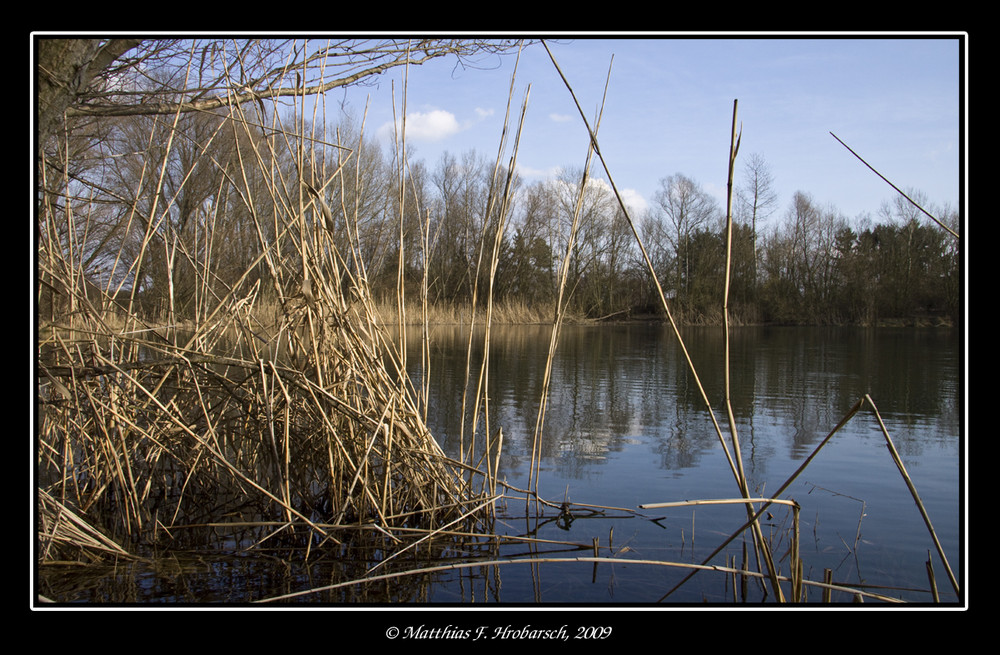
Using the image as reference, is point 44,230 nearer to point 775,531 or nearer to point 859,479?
point 775,531

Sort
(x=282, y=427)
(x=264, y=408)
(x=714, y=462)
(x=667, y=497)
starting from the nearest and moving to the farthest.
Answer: (x=264, y=408) → (x=282, y=427) → (x=667, y=497) → (x=714, y=462)

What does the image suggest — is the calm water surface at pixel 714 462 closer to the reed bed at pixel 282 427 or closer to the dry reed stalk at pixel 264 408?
the reed bed at pixel 282 427

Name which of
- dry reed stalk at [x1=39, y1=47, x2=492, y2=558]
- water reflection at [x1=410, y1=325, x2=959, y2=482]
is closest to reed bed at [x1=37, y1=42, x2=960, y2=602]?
dry reed stalk at [x1=39, y1=47, x2=492, y2=558]

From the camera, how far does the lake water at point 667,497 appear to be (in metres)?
2.01

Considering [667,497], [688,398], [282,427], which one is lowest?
[667,497]

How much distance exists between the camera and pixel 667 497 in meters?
3.12

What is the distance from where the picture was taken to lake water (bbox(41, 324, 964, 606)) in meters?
2.01

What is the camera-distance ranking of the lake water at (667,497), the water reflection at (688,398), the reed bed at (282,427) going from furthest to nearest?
the water reflection at (688,398) → the reed bed at (282,427) → the lake water at (667,497)

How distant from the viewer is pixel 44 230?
2338 mm

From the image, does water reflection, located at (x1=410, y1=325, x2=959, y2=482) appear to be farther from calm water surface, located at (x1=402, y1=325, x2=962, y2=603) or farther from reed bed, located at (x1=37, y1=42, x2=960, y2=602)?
reed bed, located at (x1=37, y1=42, x2=960, y2=602)

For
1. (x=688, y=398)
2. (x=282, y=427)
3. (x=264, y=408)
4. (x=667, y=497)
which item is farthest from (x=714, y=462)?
(x=688, y=398)

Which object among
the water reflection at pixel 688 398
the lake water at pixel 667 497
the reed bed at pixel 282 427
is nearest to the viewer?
the lake water at pixel 667 497

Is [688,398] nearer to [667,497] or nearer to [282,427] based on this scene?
[667,497]

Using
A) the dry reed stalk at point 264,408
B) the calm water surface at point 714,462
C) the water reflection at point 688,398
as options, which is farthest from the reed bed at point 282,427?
the water reflection at point 688,398
